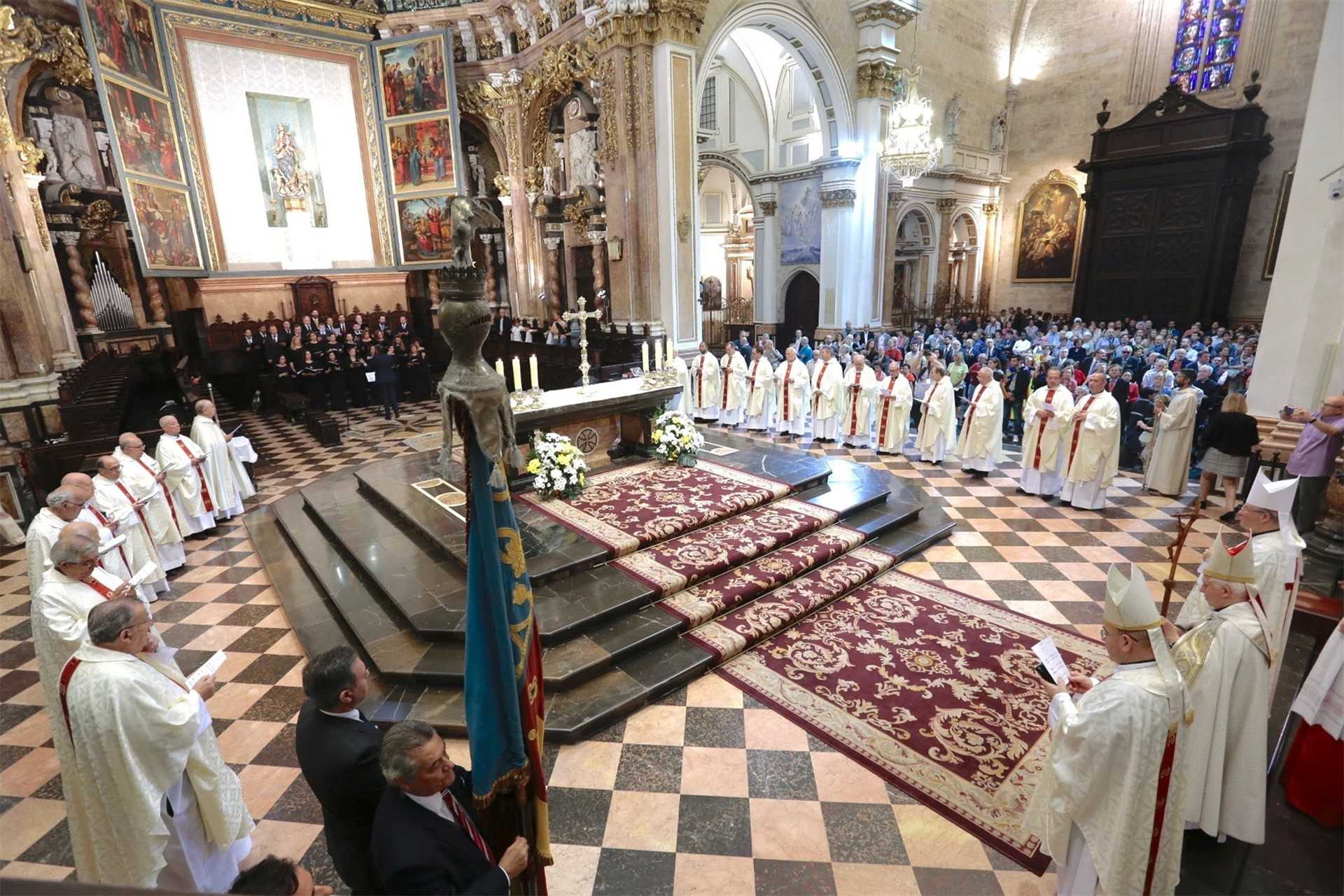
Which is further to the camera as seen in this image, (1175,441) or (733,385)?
(733,385)

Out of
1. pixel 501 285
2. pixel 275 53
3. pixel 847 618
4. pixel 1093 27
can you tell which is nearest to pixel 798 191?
pixel 501 285

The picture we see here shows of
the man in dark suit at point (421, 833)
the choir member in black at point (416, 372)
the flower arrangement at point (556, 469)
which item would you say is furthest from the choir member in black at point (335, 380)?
the man in dark suit at point (421, 833)

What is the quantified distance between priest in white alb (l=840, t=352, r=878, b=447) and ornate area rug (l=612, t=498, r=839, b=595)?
12.8 ft

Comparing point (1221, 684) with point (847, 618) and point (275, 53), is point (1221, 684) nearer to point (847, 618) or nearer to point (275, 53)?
point (847, 618)

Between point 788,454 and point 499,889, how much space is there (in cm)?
792

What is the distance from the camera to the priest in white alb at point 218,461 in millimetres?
8344

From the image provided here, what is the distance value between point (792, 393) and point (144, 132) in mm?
13950

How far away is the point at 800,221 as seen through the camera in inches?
781

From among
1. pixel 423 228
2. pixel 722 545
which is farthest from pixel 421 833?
pixel 423 228

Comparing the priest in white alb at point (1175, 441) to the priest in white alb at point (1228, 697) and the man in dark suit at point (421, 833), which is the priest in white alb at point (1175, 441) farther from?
the man in dark suit at point (421, 833)

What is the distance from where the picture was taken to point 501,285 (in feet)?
63.8

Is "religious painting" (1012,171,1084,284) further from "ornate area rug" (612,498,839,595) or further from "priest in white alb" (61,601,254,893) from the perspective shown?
"priest in white alb" (61,601,254,893)

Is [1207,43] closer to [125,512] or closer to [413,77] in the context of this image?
[413,77]

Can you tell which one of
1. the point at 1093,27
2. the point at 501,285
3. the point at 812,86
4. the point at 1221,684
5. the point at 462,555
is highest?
the point at 1093,27
